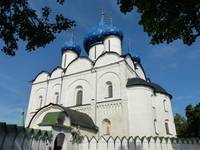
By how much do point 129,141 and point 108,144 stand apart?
1298mm

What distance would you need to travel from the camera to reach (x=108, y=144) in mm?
12555

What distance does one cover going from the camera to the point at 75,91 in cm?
1975

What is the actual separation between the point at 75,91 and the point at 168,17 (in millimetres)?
15763

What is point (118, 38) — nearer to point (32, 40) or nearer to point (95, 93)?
point (95, 93)

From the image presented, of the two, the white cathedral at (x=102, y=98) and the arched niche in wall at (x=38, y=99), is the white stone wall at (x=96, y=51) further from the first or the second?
the arched niche in wall at (x=38, y=99)

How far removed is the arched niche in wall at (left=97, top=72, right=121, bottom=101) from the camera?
1744 centimetres

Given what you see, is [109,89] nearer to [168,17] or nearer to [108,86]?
[108,86]

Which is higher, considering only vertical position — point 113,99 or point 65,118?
point 113,99

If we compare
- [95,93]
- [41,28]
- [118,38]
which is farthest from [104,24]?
[41,28]

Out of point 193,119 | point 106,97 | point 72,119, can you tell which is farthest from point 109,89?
point 193,119

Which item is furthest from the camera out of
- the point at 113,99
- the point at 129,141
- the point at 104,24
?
the point at 104,24

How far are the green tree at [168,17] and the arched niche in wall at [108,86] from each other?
40.3 feet

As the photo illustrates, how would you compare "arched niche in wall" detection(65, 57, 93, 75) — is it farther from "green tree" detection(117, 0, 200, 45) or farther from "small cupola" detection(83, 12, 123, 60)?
"green tree" detection(117, 0, 200, 45)

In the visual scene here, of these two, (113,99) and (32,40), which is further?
(113,99)
